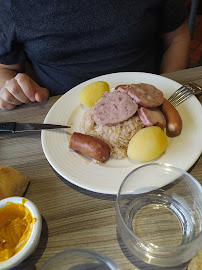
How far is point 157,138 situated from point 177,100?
0.27m

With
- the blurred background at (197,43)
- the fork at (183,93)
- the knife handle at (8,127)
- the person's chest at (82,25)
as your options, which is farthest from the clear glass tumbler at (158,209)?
the blurred background at (197,43)

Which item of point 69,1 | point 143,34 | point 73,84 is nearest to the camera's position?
point 69,1

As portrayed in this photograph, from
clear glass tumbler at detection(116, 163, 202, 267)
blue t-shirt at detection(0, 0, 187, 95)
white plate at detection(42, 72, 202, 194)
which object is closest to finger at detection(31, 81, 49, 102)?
white plate at detection(42, 72, 202, 194)

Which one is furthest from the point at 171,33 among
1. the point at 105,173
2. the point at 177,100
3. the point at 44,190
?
the point at 44,190

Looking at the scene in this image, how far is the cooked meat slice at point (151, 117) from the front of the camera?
0.84 m

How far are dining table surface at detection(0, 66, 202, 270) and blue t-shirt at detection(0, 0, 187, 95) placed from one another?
479mm

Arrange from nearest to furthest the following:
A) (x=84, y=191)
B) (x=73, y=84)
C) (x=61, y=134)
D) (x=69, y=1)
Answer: (x=84, y=191) → (x=61, y=134) → (x=69, y=1) → (x=73, y=84)

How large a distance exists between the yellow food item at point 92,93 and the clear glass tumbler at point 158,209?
1.44 feet

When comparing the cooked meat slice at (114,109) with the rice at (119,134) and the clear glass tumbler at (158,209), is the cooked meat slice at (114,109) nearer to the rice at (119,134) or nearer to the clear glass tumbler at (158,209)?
the rice at (119,134)

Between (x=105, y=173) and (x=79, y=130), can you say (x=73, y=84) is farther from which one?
(x=105, y=173)

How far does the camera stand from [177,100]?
97 cm

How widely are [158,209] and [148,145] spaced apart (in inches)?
7.9

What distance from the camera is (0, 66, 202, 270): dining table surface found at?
2.06 ft

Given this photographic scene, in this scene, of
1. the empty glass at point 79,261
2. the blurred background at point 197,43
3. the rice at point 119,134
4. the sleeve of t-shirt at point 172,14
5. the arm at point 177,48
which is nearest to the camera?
the empty glass at point 79,261
